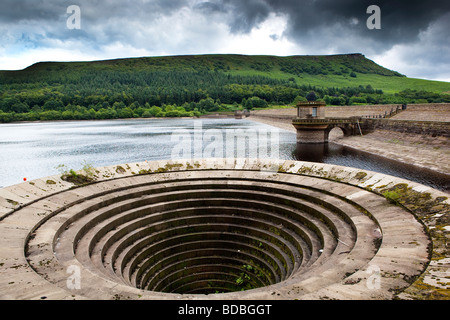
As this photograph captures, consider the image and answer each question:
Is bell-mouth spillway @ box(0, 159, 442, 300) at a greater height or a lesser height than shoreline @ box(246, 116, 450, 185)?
lesser

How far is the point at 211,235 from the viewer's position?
16.5m

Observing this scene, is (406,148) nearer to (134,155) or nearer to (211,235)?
(211,235)

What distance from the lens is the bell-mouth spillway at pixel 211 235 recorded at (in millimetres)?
7848

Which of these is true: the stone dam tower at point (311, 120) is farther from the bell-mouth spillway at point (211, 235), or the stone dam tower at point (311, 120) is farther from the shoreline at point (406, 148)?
the bell-mouth spillway at point (211, 235)

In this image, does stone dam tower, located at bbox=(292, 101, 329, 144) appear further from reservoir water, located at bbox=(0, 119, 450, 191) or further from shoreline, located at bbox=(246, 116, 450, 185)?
shoreline, located at bbox=(246, 116, 450, 185)

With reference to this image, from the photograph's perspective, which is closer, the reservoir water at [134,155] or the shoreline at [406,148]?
the shoreline at [406,148]

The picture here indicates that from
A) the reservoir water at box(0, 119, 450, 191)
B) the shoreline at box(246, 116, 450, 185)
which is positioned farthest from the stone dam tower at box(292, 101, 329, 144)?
the shoreline at box(246, 116, 450, 185)

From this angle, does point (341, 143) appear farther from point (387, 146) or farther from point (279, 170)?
point (279, 170)

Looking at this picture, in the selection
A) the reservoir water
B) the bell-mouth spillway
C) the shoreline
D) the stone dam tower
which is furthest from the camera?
the stone dam tower

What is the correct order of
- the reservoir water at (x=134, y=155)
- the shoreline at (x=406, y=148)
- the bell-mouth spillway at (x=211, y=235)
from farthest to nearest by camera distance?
the reservoir water at (x=134, y=155) → the shoreline at (x=406, y=148) → the bell-mouth spillway at (x=211, y=235)

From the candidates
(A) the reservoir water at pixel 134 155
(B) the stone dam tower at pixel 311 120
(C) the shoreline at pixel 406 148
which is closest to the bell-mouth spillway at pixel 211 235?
(A) the reservoir water at pixel 134 155

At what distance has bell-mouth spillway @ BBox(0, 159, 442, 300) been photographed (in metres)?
7.85

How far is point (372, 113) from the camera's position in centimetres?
7538
